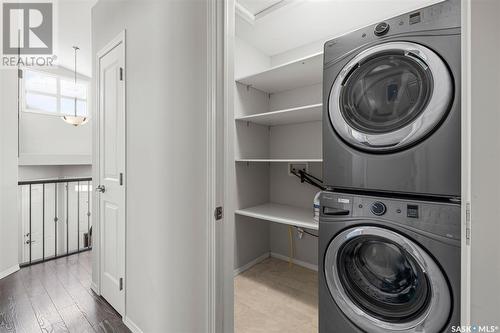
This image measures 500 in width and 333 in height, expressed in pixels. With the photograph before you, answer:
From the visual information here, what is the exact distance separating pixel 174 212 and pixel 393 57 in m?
1.39

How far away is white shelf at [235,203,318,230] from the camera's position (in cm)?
198

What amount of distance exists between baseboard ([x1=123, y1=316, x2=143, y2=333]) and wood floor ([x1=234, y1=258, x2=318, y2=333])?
683 millimetres

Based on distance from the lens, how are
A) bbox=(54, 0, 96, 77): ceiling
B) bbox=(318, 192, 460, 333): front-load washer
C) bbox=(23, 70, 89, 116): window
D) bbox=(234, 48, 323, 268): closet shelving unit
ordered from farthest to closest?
bbox=(23, 70, 89, 116): window < bbox=(54, 0, 96, 77): ceiling < bbox=(234, 48, 323, 268): closet shelving unit < bbox=(318, 192, 460, 333): front-load washer

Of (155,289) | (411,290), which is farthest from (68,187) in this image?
(411,290)

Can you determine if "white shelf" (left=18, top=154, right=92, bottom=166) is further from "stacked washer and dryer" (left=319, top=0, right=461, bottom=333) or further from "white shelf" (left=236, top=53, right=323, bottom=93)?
"stacked washer and dryer" (left=319, top=0, right=461, bottom=333)

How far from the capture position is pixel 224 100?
1.12m

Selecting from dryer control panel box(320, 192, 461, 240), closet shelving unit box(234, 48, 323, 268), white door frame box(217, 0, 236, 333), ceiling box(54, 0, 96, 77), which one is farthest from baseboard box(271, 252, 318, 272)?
ceiling box(54, 0, 96, 77)

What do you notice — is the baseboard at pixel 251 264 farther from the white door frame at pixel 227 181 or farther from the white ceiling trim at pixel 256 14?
the white ceiling trim at pixel 256 14

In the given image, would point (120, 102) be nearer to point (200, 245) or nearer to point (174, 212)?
point (174, 212)

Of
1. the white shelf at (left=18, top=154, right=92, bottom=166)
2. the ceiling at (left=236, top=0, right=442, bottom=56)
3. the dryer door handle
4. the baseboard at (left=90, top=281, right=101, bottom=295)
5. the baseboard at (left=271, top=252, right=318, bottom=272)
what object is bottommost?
the baseboard at (left=90, top=281, right=101, bottom=295)

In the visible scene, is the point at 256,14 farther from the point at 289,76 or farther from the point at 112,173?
the point at 112,173

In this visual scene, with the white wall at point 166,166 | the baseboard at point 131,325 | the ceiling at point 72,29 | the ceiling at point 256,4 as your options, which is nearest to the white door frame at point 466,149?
the white wall at point 166,166
